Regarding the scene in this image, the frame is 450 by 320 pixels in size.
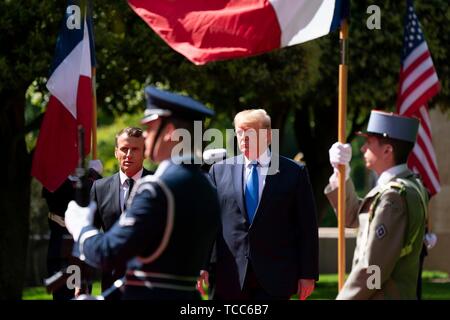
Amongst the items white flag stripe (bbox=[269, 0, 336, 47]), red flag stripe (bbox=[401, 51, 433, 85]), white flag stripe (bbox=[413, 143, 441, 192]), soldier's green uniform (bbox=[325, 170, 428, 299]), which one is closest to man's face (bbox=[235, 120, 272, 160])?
white flag stripe (bbox=[269, 0, 336, 47])

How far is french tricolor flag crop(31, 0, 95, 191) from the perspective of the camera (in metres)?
11.2

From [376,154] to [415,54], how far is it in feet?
21.3

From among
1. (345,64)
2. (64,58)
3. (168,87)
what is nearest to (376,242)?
(345,64)

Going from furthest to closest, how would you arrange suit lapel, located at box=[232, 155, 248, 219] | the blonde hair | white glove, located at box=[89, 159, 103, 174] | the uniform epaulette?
white glove, located at box=[89, 159, 103, 174], suit lapel, located at box=[232, 155, 248, 219], the blonde hair, the uniform epaulette

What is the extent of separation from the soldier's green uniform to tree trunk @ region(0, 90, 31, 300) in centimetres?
1159

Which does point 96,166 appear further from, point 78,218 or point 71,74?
point 78,218

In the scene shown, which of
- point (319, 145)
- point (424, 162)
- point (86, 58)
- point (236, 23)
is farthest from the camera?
point (319, 145)

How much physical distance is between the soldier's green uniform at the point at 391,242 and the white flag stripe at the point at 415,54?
6574mm

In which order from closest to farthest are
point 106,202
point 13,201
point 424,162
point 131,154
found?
point 106,202 → point 131,154 → point 424,162 → point 13,201

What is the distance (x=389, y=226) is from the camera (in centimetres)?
660

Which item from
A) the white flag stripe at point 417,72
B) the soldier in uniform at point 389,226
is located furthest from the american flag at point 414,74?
the soldier in uniform at point 389,226

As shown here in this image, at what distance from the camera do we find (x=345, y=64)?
9.47 meters

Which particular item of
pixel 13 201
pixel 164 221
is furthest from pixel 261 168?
pixel 13 201

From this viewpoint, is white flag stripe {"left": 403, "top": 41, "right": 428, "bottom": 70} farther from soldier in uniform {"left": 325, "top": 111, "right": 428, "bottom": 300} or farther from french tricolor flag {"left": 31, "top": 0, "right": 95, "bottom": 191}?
soldier in uniform {"left": 325, "top": 111, "right": 428, "bottom": 300}
